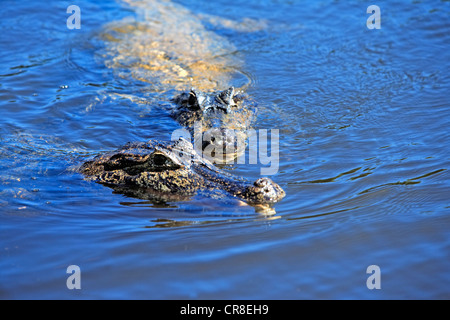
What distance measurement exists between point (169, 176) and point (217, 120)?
2.29m

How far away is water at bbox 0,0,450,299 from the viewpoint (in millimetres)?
3982

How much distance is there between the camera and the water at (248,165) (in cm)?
398

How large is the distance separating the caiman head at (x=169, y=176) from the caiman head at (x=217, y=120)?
100cm

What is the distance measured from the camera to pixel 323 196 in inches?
203

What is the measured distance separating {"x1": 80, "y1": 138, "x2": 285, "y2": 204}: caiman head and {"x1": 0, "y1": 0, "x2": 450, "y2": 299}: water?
0.16m

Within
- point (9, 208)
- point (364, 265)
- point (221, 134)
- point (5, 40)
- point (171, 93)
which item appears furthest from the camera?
point (5, 40)

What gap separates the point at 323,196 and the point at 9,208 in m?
3.16

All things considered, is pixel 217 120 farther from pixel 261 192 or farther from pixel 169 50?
pixel 169 50
